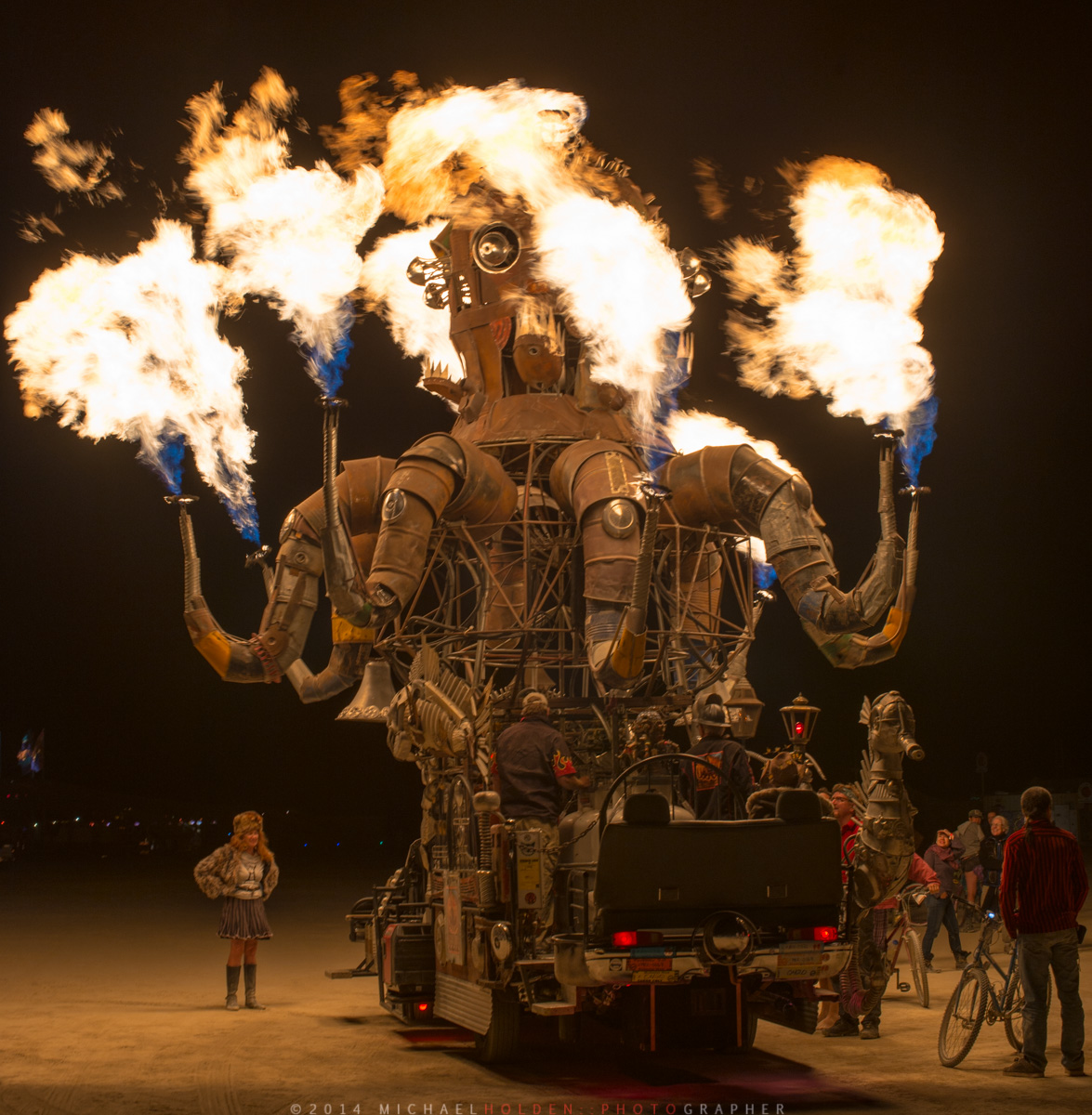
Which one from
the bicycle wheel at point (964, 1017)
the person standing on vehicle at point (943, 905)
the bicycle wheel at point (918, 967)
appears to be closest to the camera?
the bicycle wheel at point (964, 1017)

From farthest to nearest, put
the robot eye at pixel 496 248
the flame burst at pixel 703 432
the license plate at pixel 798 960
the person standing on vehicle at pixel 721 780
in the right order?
the flame burst at pixel 703 432 → the robot eye at pixel 496 248 → the person standing on vehicle at pixel 721 780 → the license plate at pixel 798 960

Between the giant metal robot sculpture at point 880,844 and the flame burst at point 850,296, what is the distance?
4.58m

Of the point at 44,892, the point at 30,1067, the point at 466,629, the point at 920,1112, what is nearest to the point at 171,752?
the point at 44,892

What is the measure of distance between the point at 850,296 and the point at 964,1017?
826 centimetres

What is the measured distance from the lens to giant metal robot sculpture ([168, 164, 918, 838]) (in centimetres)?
1479

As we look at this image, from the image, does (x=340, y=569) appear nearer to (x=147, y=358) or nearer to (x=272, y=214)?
(x=147, y=358)

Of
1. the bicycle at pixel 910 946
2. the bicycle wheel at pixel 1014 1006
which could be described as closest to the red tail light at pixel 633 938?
the bicycle wheel at pixel 1014 1006

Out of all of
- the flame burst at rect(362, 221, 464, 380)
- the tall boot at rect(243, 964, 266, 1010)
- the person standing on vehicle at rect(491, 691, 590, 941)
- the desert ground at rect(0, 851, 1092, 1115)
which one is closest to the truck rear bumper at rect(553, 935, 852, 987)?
the desert ground at rect(0, 851, 1092, 1115)

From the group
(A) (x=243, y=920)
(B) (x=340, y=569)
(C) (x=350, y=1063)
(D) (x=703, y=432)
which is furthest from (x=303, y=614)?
(C) (x=350, y=1063)

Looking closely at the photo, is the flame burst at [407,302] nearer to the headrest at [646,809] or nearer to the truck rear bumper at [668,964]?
the headrest at [646,809]

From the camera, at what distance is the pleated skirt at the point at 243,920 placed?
12.6 metres

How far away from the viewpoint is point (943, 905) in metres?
15.4

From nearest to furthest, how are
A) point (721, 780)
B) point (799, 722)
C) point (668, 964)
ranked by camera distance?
point (668, 964), point (721, 780), point (799, 722)

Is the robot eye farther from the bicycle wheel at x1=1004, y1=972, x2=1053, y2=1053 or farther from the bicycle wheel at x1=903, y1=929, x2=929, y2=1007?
the bicycle wheel at x1=1004, y1=972, x2=1053, y2=1053
